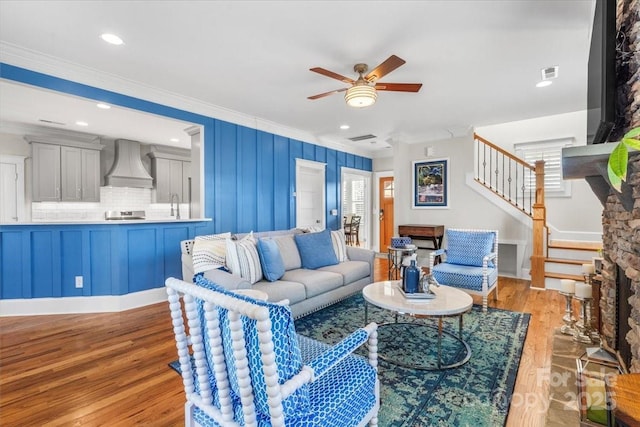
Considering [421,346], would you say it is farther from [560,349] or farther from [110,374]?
[110,374]

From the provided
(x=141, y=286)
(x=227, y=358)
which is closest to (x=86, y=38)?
(x=141, y=286)

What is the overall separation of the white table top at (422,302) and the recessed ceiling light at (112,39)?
119 inches

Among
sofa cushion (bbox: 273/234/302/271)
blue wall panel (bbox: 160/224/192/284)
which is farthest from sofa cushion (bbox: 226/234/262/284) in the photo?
blue wall panel (bbox: 160/224/192/284)

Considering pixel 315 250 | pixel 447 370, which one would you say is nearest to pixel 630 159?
pixel 447 370

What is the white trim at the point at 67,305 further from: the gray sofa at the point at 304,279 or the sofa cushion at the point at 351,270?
the sofa cushion at the point at 351,270

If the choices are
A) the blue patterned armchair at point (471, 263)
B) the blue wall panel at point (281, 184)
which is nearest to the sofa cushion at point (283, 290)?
the blue patterned armchair at point (471, 263)

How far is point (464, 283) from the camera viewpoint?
3.33m

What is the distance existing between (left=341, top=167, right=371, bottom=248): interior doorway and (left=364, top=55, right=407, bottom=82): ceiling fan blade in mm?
4299

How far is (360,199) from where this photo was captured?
8.04 metres

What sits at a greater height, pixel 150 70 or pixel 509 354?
pixel 150 70

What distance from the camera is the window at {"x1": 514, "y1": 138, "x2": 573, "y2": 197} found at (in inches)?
208

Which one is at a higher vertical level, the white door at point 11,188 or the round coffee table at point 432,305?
the white door at point 11,188

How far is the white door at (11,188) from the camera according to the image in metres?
5.11

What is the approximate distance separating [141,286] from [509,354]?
3.90 m
